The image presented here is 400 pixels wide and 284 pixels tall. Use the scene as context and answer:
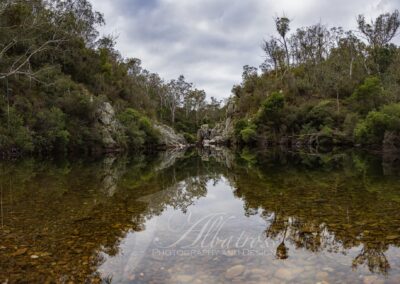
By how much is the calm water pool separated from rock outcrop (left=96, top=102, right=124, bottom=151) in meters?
28.8

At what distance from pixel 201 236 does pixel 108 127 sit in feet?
117

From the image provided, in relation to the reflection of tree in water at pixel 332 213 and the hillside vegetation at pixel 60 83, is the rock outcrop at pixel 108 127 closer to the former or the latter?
the hillside vegetation at pixel 60 83

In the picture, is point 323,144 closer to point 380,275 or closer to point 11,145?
point 11,145

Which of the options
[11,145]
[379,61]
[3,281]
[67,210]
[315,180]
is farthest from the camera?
[379,61]

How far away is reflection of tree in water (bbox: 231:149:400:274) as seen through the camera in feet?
15.7

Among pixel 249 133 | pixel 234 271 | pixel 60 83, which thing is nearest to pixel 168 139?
pixel 249 133

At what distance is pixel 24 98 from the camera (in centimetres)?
3044

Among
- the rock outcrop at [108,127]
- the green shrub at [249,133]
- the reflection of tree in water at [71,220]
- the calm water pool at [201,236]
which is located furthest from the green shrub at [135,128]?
the calm water pool at [201,236]

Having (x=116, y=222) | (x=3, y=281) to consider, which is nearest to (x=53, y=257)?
(x=3, y=281)

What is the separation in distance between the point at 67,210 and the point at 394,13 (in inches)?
2200

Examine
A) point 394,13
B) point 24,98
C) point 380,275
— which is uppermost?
point 394,13

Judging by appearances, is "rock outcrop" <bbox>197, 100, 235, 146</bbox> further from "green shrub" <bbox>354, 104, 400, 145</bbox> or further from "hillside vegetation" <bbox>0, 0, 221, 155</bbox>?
"green shrub" <bbox>354, 104, 400, 145</bbox>

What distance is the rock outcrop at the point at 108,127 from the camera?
38.0 m

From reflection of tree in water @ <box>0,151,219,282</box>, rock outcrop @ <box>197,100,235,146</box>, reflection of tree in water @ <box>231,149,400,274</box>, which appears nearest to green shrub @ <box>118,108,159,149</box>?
rock outcrop @ <box>197,100,235,146</box>
